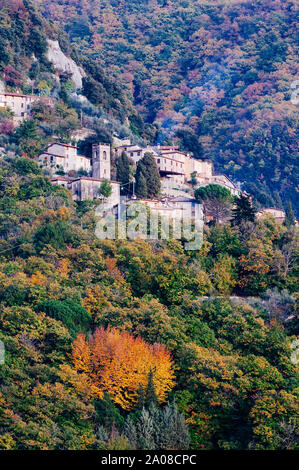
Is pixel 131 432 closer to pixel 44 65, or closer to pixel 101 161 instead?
pixel 101 161

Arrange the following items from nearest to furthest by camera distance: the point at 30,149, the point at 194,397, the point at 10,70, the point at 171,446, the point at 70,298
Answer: the point at 171,446
the point at 194,397
the point at 70,298
the point at 30,149
the point at 10,70

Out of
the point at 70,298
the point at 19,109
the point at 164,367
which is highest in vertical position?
the point at 19,109

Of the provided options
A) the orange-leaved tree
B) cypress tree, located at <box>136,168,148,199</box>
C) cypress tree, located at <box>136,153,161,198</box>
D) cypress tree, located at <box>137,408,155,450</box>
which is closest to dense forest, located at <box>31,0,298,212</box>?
cypress tree, located at <box>136,153,161,198</box>

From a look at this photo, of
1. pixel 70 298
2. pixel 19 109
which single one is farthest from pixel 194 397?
pixel 19 109

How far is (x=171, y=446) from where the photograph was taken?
34594 millimetres

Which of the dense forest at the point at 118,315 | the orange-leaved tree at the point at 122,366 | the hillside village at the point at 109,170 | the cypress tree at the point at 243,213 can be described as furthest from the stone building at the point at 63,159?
the orange-leaved tree at the point at 122,366

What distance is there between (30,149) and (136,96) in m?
49.7

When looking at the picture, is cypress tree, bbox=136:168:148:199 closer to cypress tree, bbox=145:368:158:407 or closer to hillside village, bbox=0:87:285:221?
hillside village, bbox=0:87:285:221

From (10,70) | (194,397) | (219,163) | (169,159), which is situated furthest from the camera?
(219,163)

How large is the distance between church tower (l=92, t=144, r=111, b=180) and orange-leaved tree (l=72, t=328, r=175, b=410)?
24.4 meters

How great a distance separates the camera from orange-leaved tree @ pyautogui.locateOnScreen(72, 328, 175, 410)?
37250mm

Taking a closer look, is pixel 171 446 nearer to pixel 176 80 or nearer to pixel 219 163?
pixel 219 163

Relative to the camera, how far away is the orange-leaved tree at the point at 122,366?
122ft

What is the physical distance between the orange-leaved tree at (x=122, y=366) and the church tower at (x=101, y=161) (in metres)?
24.4
